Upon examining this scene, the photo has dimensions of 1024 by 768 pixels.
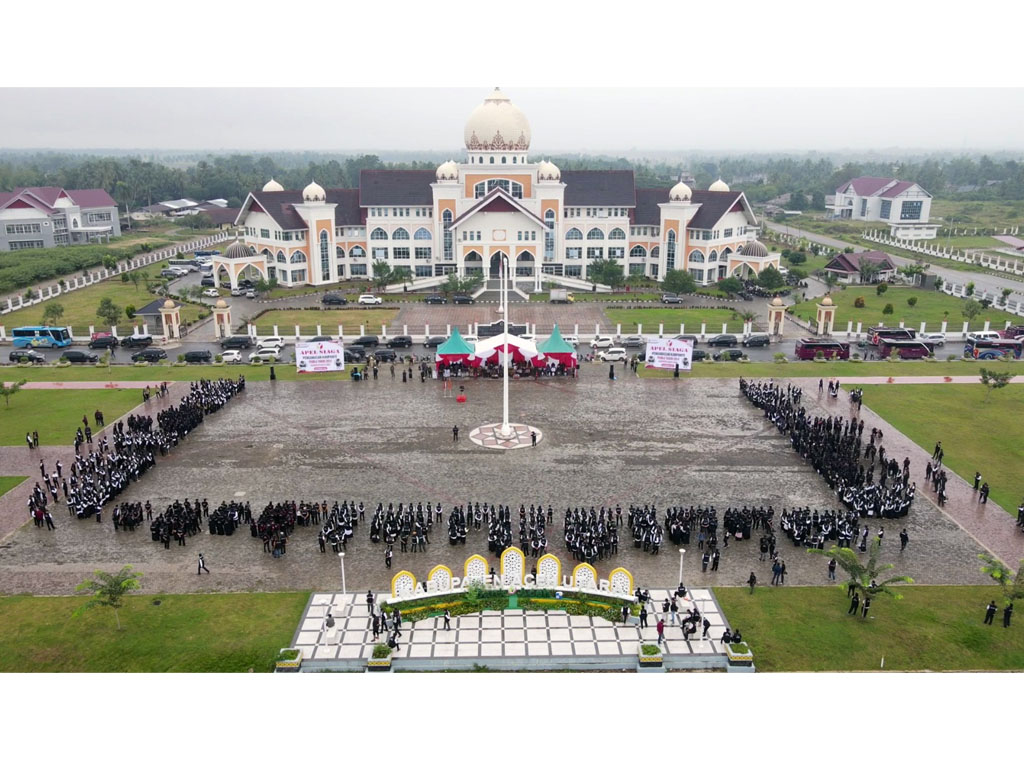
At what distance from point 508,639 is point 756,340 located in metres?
30.2

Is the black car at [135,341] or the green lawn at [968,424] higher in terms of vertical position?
the black car at [135,341]

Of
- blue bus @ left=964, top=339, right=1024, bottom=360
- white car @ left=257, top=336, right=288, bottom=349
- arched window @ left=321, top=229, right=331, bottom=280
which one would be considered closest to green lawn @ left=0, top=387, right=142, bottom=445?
white car @ left=257, top=336, right=288, bottom=349

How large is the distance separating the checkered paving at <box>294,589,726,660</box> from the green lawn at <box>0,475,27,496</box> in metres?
12.7

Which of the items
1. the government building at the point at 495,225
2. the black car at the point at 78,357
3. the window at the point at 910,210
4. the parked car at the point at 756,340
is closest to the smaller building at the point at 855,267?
the government building at the point at 495,225

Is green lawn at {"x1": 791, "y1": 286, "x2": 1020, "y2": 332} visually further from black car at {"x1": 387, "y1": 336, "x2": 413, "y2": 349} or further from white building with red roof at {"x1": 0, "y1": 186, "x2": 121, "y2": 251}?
white building with red roof at {"x1": 0, "y1": 186, "x2": 121, "y2": 251}

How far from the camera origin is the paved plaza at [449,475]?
19.6 meters

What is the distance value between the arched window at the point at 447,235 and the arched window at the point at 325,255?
8.66m

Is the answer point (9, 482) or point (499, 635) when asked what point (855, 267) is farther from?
point (9, 482)

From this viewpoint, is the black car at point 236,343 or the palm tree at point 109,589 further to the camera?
the black car at point 236,343

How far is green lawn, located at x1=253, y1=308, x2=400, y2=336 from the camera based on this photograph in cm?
4606

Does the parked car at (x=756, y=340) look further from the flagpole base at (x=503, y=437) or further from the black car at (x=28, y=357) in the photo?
the black car at (x=28, y=357)

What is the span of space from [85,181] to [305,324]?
82.9 meters

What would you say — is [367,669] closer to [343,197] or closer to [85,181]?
[343,197]

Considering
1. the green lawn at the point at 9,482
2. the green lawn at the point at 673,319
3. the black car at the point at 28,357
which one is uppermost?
the green lawn at the point at 673,319
